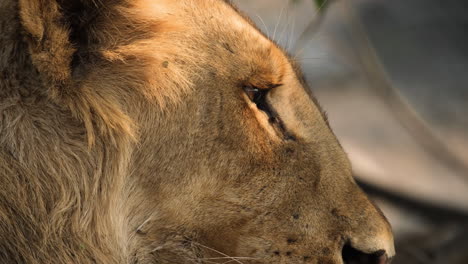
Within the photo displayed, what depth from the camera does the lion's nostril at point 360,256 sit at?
2480 millimetres

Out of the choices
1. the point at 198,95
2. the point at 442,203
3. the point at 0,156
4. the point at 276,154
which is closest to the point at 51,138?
the point at 0,156

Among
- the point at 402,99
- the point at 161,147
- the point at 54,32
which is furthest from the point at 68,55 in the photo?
the point at 402,99

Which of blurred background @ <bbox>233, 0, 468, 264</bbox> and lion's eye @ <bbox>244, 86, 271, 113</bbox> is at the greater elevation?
lion's eye @ <bbox>244, 86, 271, 113</bbox>

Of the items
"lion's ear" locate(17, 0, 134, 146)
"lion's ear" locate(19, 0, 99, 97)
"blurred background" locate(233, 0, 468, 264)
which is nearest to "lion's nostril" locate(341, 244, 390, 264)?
"lion's ear" locate(17, 0, 134, 146)

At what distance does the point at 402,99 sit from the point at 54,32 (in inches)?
159

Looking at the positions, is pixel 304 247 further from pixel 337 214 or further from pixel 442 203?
pixel 442 203

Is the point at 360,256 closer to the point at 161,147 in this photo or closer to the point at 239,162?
the point at 239,162

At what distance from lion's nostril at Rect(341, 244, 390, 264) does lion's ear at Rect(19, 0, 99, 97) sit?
0.96m

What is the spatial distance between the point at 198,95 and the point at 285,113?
33cm

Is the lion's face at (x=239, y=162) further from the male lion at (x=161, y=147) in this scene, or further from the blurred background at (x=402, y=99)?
the blurred background at (x=402, y=99)

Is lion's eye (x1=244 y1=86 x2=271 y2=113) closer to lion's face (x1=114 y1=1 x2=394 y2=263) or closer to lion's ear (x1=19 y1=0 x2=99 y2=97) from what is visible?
lion's face (x1=114 y1=1 x2=394 y2=263)

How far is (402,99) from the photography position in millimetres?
5781

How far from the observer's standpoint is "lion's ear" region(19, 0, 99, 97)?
2021 mm

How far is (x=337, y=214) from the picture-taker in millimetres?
2477
